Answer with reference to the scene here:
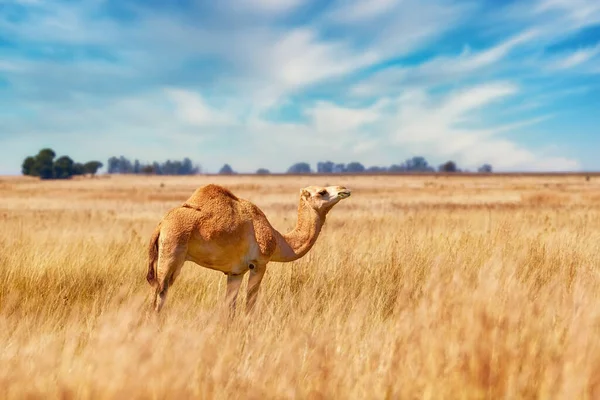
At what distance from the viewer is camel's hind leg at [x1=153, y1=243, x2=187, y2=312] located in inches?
202

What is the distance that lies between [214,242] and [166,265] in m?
0.53

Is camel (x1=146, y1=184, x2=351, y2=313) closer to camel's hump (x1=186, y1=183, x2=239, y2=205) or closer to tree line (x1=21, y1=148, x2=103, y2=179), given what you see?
camel's hump (x1=186, y1=183, x2=239, y2=205)

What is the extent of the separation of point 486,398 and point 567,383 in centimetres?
46

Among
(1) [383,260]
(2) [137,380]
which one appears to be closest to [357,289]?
(1) [383,260]

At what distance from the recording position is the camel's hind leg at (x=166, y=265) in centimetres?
512

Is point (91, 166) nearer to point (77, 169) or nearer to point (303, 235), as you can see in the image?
point (77, 169)

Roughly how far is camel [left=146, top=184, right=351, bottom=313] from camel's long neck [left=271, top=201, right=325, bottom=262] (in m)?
0.09

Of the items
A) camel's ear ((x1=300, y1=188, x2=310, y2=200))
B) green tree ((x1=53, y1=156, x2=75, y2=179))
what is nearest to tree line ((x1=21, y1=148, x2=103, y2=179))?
green tree ((x1=53, y1=156, x2=75, y2=179))

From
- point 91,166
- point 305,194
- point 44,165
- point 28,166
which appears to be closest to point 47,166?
point 44,165

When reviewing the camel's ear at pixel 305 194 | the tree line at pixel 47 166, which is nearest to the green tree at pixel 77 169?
the tree line at pixel 47 166

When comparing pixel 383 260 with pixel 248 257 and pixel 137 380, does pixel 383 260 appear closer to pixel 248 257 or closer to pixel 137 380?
pixel 248 257

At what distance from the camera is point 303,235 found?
20.3 feet

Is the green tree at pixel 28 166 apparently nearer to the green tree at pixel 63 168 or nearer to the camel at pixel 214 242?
the green tree at pixel 63 168

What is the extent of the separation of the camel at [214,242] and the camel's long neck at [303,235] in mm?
86
